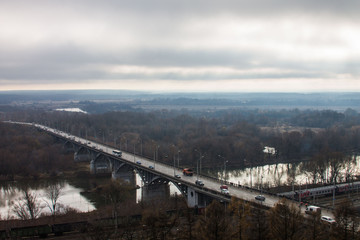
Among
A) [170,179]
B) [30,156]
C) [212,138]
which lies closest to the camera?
[170,179]

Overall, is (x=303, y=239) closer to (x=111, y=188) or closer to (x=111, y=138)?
(x=111, y=188)

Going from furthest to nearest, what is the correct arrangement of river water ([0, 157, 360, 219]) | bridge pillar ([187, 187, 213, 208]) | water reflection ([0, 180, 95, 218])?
river water ([0, 157, 360, 219]) < water reflection ([0, 180, 95, 218]) < bridge pillar ([187, 187, 213, 208])

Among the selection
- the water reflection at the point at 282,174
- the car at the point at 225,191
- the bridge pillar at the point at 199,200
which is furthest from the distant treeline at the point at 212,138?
the car at the point at 225,191

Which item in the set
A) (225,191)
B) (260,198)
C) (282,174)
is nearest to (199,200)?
(225,191)

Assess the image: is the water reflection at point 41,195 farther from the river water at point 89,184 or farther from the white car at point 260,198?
the white car at point 260,198

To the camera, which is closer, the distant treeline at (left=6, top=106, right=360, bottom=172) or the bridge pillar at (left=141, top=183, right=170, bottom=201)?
the bridge pillar at (left=141, top=183, right=170, bottom=201)

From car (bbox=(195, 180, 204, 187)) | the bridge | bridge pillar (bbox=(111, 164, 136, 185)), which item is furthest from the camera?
bridge pillar (bbox=(111, 164, 136, 185))

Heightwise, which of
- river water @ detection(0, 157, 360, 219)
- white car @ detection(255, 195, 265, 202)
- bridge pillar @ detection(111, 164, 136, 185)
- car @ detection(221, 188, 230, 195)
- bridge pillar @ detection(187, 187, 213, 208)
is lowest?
Result: river water @ detection(0, 157, 360, 219)

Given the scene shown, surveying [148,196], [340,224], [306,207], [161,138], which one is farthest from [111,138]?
[340,224]

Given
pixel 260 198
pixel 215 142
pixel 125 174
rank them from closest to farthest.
Answer: pixel 260 198, pixel 125 174, pixel 215 142

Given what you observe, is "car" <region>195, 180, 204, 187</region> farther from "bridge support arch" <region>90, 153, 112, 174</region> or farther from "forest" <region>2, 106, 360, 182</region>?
"bridge support arch" <region>90, 153, 112, 174</region>

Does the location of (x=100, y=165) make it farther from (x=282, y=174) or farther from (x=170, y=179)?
(x=282, y=174)

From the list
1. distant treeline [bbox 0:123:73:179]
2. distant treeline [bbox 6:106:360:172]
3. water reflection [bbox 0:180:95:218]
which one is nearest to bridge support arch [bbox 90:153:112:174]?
distant treeline [bbox 6:106:360:172]
